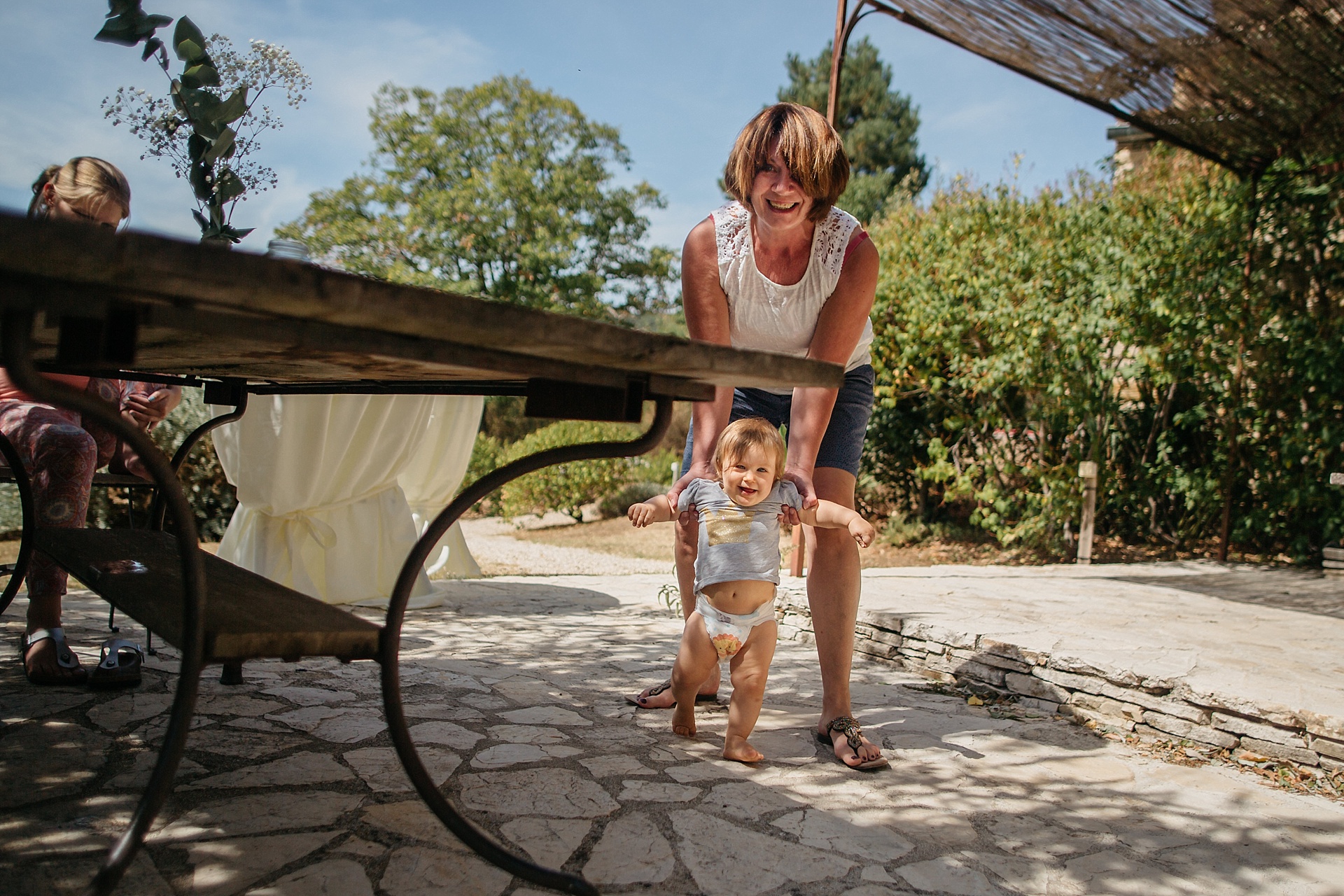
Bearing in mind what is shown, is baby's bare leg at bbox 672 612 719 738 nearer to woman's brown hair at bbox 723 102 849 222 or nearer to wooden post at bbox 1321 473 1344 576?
woman's brown hair at bbox 723 102 849 222

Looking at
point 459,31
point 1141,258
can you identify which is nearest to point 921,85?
point 459,31

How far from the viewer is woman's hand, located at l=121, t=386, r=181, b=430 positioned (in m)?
2.77

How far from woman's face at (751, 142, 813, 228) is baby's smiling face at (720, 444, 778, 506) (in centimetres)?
55

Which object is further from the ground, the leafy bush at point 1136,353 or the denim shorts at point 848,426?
the leafy bush at point 1136,353

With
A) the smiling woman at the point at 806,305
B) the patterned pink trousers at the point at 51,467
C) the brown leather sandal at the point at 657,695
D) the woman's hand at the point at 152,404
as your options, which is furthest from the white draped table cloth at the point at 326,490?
the smiling woman at the point at 806,305

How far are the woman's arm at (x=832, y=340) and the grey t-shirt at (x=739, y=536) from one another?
0.28 feet

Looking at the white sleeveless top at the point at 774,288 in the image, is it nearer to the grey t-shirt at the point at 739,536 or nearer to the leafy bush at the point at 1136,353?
the grey t-shirt at the point at 739,536

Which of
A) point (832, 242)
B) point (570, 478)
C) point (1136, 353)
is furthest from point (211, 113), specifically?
point (570, 478)

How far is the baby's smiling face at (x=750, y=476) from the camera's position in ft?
6.93

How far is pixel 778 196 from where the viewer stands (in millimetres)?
2123

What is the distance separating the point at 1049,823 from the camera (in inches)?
71.1

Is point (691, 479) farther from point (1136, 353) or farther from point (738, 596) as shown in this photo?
point (1136, 353)

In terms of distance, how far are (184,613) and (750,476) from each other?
49.5 inches

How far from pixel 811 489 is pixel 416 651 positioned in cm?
166
